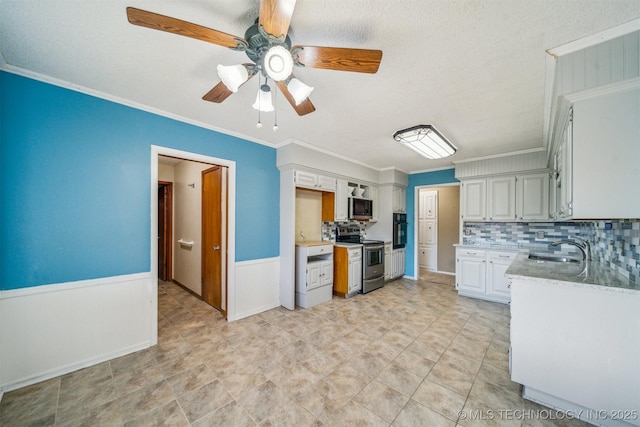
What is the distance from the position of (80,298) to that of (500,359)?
3925 millimetres

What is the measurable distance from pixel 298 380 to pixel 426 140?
304 centimetres

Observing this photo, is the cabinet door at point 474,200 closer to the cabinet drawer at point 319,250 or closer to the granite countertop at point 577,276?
the granite countertop at point 577,276

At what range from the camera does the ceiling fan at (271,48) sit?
1083 mm

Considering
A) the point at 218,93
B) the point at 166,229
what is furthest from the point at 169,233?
the point at 218,93

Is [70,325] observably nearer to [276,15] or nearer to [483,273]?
[276,15]

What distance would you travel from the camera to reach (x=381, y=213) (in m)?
5.30

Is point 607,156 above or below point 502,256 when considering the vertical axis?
above

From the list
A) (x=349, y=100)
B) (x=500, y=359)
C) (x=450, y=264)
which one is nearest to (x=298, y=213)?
(x=349, y=100)

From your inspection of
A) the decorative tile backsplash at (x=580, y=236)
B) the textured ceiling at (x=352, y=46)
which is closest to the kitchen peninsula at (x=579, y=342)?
the decorative tile backsplash at (x=580, y=236)

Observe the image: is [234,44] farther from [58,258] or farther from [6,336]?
[6,336]

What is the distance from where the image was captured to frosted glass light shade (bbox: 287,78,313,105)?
59.7 inches

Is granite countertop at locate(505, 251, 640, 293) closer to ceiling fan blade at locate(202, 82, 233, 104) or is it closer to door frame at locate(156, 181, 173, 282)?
ceiling fan blade at locate(202, 82, 233, 104)

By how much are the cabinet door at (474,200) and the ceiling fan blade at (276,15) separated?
4.36 metres

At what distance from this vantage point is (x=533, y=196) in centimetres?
383
